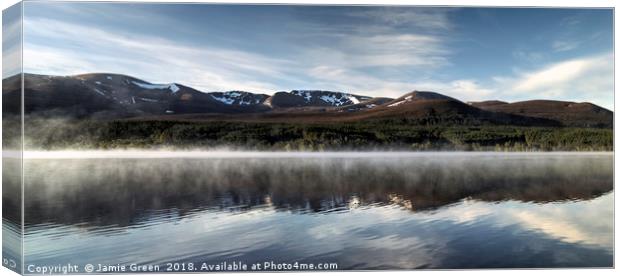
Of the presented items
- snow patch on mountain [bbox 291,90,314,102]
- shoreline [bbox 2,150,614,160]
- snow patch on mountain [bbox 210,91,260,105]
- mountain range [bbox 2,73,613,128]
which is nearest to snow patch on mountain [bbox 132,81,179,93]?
mountain range [bbox 2,73,613,128]

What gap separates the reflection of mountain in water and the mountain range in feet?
2.37

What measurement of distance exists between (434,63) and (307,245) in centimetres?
364

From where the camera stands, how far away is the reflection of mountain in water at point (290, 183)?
8.41 metres

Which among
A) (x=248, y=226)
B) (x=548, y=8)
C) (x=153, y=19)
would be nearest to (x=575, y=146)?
(x=548, y=8)

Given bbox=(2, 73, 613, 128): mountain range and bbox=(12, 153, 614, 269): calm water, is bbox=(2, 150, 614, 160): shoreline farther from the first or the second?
bbox=(2, 73, 613, 128): mountain range

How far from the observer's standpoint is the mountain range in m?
8.60

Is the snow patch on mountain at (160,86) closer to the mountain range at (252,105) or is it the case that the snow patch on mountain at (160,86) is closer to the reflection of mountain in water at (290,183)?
the mountain range at (252,105)

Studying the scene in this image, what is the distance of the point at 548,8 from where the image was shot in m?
9.23

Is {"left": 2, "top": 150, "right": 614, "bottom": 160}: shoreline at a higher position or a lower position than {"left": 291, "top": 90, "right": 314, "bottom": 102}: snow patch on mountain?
lower

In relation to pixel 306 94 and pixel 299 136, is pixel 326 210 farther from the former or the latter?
pixel 306 94

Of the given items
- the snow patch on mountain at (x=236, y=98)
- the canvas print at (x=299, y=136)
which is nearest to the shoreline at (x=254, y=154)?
the canvas print at (x=299, y=136)

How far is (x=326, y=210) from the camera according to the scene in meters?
8.95

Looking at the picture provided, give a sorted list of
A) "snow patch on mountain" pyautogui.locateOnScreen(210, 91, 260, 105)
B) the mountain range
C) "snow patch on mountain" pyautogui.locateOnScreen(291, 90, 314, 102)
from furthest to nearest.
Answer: "snow patch on mountain" pyautogui.locateOnScreen(210, 91, 260, 105) < "snow patch on mountain" pyautogui.locateOnScreen(291, 90, 314, 102) < the mountain range

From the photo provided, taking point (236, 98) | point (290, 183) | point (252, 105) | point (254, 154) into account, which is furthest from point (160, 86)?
point (290, 183)
